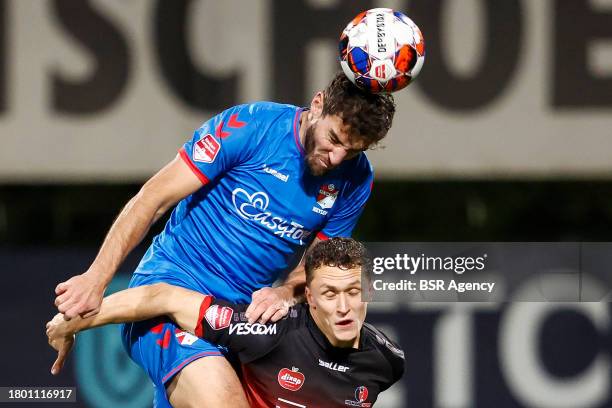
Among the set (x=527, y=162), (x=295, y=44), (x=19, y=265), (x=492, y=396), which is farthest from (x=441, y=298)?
(x=19, y=265)

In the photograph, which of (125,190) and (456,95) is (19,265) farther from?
(456,95)

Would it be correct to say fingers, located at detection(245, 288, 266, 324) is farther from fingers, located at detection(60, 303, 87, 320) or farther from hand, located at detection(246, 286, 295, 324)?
fingers, located at detection(60, 303, 87, 320)

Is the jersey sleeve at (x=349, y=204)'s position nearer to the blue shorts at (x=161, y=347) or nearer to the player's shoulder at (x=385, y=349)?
the player's shoulder at (x=385, y=349)

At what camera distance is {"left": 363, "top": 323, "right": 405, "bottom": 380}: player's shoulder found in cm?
430

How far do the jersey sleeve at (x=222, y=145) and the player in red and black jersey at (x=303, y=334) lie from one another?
0.42 m

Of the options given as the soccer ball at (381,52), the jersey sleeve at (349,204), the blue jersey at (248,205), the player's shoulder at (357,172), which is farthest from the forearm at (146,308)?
the soccer ball at (381,52)

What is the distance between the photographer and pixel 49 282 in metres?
6.25

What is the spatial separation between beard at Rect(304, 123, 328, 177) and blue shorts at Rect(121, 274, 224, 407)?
2.12 ft

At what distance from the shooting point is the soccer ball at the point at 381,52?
3.94m

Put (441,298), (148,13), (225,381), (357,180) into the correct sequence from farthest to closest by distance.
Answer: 1. (148,13)
2. (441,298)
3. (357,180)
4. (225,381)

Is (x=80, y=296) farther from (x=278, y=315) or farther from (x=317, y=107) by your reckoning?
(x=317, y=107)

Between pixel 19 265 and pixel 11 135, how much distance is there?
2.96ft

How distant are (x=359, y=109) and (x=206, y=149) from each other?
0.55 meters
